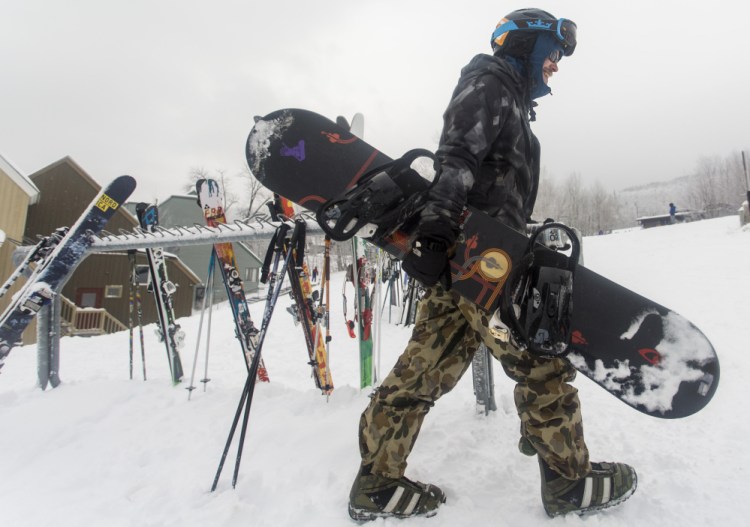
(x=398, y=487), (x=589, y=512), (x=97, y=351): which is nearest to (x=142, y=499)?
(x=398, y=487)

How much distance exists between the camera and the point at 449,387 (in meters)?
1.58

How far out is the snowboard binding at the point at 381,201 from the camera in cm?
150

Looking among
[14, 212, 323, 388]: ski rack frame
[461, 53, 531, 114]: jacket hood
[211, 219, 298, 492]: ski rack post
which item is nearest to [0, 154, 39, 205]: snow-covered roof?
[14, 212, 323, 388]: ski rack frame

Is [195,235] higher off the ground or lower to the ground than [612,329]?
higher

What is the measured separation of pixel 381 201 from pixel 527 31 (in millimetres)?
1036

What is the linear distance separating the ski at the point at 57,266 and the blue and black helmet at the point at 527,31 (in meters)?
3.31

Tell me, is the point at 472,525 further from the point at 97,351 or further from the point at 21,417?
the point at 97,351

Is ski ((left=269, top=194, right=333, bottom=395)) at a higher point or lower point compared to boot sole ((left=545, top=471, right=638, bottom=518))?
higher

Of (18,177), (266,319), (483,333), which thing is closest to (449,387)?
(483,333)

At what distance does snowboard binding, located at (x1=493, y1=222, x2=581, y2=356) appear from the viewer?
4.29 feet

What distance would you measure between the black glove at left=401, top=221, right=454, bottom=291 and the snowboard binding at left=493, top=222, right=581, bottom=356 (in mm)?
266

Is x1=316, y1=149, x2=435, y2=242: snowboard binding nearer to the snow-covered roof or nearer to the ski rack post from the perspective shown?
the ski rack post

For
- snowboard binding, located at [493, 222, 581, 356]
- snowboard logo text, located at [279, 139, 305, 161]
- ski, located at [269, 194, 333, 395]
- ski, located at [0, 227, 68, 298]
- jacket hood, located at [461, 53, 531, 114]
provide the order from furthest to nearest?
ski, located at [0, 227, 68, 298] < ski, located at [269, 194, 333, 395] < snowboard logo text, located at [279, 139, 305, 161] < jacket hood, located at [461, 53, 531, 114] < snowboard binding, located at [493, 222, 581, 356]

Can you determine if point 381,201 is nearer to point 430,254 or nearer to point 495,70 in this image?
point 430,254
